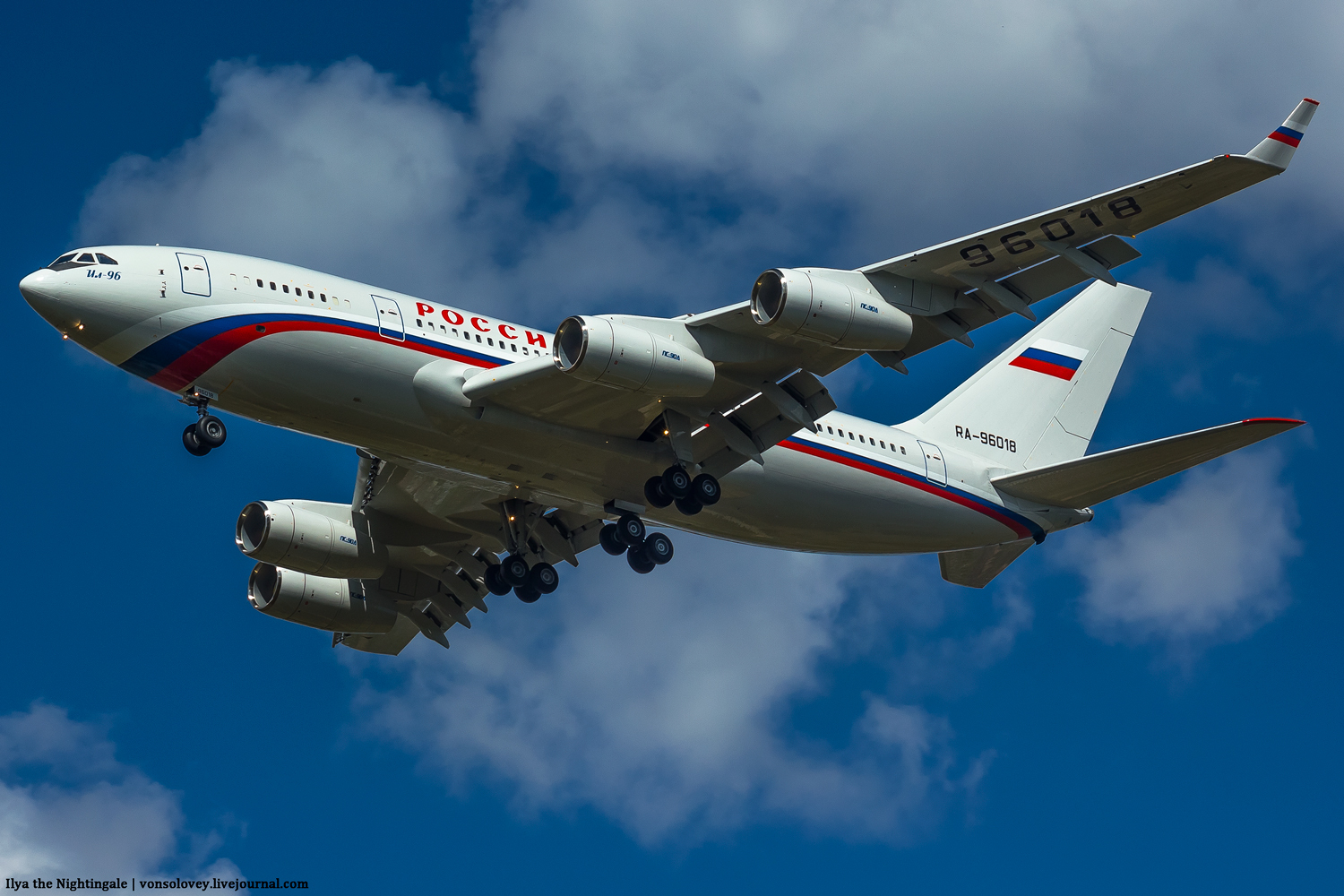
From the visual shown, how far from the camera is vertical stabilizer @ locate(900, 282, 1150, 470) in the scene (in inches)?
1401

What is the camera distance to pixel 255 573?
3772cm

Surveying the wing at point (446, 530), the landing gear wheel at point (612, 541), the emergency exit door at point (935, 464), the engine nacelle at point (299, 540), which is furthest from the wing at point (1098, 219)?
the engine nacelle at point (299, 540)

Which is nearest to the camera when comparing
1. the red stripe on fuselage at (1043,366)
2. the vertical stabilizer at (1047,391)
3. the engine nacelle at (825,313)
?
the engine nacelle at (825,313)

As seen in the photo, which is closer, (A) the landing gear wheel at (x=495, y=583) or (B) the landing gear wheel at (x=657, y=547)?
(B) the landing gear wheel at (x=657, y=547)

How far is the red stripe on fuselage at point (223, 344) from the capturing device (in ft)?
85.4

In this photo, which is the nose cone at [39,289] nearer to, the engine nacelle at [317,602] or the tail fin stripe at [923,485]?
the engine nacelle at [317,602]

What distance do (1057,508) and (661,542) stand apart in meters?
9.65

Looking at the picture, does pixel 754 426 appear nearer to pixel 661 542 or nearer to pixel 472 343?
pixel 661 542

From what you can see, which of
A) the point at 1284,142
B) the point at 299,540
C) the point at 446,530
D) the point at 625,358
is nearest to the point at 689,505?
the point at 625,358

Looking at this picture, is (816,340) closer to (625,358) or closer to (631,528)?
(625,358)

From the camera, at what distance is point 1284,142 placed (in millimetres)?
23578

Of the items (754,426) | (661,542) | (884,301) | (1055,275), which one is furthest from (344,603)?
(1055,275)

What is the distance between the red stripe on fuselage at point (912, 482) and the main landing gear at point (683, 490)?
200 cm

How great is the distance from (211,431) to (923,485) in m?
15.2
